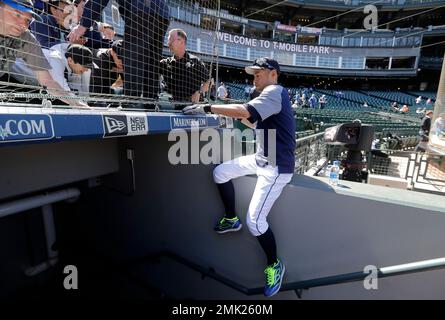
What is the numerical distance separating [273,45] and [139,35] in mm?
28513

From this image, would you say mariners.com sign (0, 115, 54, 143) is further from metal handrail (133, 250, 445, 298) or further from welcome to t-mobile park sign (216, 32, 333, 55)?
welcome to t-mobile park sign (216, 32, 333, 55)

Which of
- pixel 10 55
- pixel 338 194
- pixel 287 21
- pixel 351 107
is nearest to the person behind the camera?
pixel 10 55

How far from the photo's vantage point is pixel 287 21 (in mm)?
32531

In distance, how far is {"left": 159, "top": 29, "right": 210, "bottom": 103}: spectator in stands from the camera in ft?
8.44

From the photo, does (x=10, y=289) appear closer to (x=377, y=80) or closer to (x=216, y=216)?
(x=216, y=216)

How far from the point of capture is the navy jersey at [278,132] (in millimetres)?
1836

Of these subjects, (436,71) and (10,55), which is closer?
(10,55)

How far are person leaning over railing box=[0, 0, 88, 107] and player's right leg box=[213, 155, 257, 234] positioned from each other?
45.0 inches

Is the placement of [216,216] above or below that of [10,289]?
above

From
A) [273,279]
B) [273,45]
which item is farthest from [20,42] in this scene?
[273,45]

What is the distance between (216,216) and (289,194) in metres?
0.72
